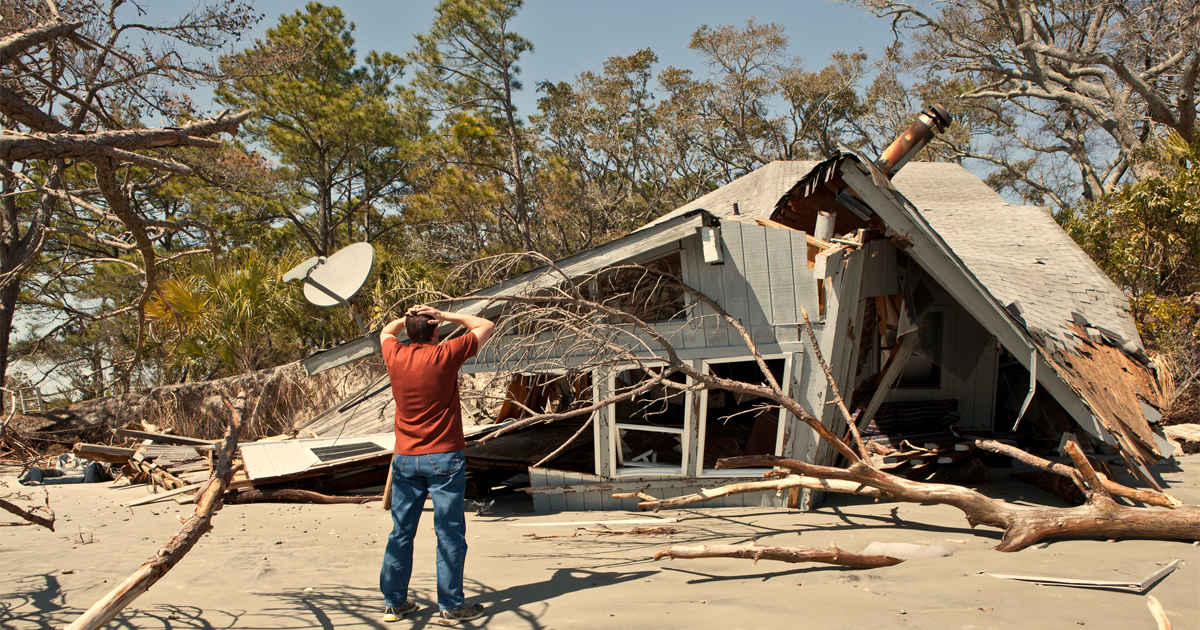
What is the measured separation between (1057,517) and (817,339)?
255 centimetres

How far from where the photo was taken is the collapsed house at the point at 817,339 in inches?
243

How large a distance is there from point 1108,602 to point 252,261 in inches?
597

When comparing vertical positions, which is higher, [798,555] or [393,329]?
[393,329]

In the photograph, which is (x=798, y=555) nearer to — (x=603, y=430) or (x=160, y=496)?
(x=603, y=430)

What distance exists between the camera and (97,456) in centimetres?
970

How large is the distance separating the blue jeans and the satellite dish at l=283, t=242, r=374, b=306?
3.47 m

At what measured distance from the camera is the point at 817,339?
6742 mm

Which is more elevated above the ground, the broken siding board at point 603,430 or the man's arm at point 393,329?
the man's arm at point 393,329

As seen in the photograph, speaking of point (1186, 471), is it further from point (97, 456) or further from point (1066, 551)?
point (97, 456)

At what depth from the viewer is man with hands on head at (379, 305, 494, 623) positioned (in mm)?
3947

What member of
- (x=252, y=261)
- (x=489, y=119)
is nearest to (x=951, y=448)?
(x=252, y=261)

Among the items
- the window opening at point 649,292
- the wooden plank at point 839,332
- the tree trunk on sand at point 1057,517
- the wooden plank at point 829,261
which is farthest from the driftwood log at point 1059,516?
the window opening at point 649,292

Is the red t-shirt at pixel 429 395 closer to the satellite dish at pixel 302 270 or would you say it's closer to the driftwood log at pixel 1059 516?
the driftwood log at pixel 1059 516

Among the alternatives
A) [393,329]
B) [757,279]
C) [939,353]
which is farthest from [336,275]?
[939,353]
